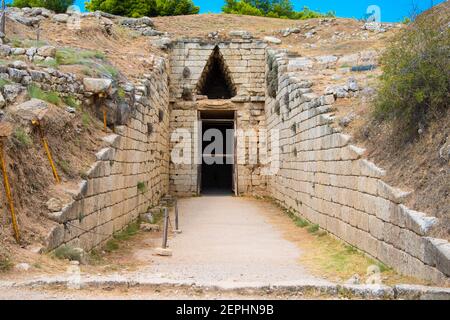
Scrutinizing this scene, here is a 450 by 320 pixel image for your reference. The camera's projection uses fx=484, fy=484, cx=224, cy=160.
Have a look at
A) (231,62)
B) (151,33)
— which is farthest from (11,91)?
(151,33)

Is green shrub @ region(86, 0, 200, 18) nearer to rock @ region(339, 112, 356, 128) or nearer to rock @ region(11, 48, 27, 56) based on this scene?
rock @ region(11, 48, 27, 56)

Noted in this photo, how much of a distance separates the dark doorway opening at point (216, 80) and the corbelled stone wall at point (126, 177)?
6.91ft

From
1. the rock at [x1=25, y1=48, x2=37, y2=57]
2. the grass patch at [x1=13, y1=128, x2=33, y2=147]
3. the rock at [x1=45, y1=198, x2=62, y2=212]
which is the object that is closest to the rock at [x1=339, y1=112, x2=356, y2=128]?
the rock at [x1=45, y1=198, x2=62, y2=212]

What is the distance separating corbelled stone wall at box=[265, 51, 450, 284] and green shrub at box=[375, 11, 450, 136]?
951mm

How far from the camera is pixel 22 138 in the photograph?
21.7ft

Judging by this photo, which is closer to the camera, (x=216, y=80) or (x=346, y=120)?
(x=346, y=120)

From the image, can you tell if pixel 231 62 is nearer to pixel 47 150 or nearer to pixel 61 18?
pixel 61 18

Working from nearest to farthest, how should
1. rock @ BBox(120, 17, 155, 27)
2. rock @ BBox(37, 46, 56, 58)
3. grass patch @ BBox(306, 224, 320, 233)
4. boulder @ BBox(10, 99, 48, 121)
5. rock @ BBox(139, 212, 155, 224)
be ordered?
boulder @ BBox(10, 99, 48, 121) → rock @ BBox(37, 46, 56, 58) → grass patch @ BBox(306, 224, 320, 233) → rock @ BBox(139, 212, 155, 224) → rock @ BBox(120, 17, 155, 27)

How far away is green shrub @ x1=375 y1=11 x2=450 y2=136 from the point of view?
709 centimetres

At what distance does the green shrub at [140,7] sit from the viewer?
28.5 m

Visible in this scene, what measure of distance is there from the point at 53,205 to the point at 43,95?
218 cm

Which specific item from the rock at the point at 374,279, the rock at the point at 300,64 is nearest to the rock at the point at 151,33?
the rock at the point at 300,64

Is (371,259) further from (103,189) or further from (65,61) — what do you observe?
(65,61)

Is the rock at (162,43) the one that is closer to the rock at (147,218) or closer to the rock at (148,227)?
the rock at (147,218)
